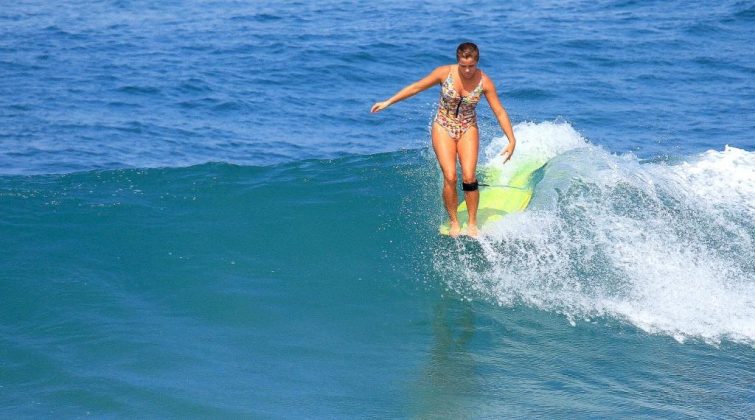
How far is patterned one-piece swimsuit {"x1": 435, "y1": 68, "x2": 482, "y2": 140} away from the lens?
794cm

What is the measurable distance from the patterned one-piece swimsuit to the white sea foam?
962mm

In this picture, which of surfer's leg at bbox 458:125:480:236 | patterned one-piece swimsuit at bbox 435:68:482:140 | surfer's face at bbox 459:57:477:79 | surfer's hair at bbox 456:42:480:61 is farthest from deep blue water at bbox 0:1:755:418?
surfer's hair at bbox 456:42:480:61

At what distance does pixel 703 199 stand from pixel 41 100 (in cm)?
962

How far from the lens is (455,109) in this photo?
8016 millimetres

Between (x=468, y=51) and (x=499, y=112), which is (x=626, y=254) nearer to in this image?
(x=499, y=112)

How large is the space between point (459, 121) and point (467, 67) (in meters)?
0.60

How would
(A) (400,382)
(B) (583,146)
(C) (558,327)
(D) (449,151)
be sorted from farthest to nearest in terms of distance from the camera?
(B) (583,146) → (D) (449,151) → (C) (558,327) → (A) (400,382)

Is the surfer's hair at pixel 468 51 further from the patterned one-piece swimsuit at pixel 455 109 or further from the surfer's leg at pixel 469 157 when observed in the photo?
the surfer's leg at pixel 469 157

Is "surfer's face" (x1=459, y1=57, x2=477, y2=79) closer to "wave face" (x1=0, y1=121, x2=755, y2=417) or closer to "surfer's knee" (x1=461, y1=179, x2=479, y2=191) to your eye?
"surfer's knee" (x1=461, y1=179, x2=479, y2=191)

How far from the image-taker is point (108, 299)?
764 cm

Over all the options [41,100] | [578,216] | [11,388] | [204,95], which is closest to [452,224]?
[578,216]

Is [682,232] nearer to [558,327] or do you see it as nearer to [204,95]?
[558,327]

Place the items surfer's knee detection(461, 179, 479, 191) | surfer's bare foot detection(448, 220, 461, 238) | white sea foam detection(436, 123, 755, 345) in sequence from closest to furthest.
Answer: white sea foam detection(436, 123, 755, 345)
surfer's knee detection(461, 179, 479, 191)
surfer's bare foot detection(448, 220, 461, 238)

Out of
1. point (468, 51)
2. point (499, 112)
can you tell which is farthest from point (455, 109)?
point (468, 51)
